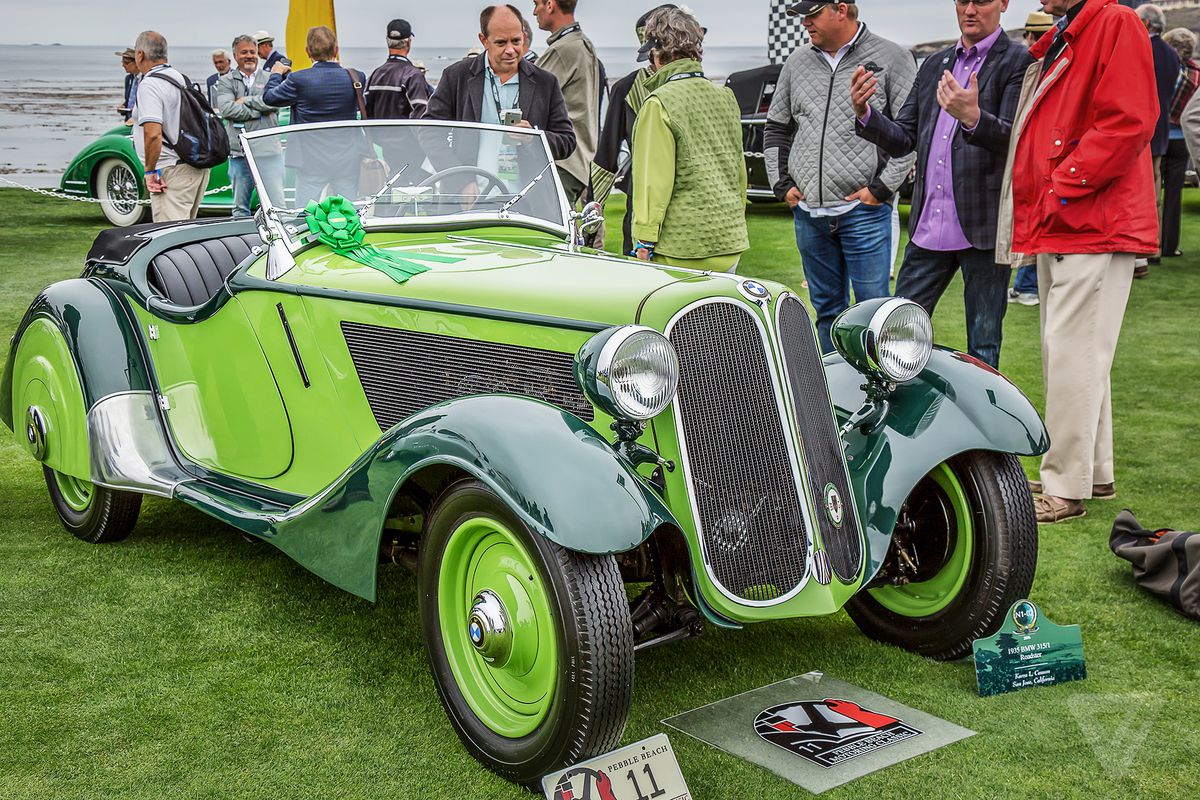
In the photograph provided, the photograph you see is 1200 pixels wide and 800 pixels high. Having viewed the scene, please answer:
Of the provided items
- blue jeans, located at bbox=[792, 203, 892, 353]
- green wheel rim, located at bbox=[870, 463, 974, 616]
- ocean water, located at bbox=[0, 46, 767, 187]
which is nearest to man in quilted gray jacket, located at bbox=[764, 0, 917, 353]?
blue jeans, located at bbox=[792, 203, 892, 353]

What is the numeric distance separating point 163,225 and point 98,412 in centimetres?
100

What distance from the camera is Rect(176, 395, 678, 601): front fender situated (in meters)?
2.37

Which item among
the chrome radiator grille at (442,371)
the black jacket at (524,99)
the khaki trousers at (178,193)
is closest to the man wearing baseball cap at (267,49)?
the khaki trousers at (178,193)

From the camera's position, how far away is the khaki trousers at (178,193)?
327 inches

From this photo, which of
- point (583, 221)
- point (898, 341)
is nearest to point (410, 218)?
point (583, 221)

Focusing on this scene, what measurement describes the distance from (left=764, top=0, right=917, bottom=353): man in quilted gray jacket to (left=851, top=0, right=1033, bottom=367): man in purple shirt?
336 mm

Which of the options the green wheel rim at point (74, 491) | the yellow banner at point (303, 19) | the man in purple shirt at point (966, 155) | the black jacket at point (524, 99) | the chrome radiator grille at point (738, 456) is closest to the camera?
the chrome radiator grille at point (738, 456)

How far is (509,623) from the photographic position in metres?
2.60

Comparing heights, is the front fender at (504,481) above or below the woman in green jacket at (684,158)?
below

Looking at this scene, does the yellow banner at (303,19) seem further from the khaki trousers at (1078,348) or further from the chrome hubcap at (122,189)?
the khaki trousers at (1078,348)

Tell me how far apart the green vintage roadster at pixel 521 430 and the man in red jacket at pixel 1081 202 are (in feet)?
3.49

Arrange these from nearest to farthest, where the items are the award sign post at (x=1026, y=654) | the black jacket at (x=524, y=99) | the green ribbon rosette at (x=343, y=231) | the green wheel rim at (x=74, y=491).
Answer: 1. the award sign post at (x=1026, y=654)
2. the green ribbon rosette at (x=343, y=231)
3. the green wheel rim at (x=74, y=491)
4. the black jacket at (x=524, y=99)

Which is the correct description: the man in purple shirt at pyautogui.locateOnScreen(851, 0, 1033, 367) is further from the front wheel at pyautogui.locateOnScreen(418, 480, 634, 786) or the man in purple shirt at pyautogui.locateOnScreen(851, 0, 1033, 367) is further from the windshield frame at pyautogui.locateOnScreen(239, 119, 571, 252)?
the front wheel at pyautogui.locateOnScreen(418, 480, 634, 786)

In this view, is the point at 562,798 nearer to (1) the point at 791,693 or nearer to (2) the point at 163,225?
(1) the point at 791,693
